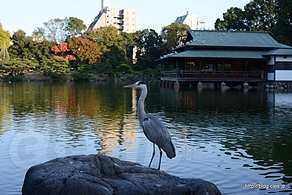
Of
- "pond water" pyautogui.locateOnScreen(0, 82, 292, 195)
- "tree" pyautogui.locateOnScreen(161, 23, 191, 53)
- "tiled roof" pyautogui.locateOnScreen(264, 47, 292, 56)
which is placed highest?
"tree" pyautogui.locateOnScreen(161, 23, 191, 53)

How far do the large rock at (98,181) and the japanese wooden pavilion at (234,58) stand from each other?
104 ft

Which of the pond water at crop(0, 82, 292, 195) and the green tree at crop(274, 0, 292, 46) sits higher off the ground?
the green tree at crop(274, 0, 292, 46)

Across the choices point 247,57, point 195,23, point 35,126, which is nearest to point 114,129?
point 35,126

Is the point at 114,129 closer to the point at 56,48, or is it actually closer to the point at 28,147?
the point at 28,147

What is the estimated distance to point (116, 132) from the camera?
12.5 metres

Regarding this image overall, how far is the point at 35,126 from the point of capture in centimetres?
1367

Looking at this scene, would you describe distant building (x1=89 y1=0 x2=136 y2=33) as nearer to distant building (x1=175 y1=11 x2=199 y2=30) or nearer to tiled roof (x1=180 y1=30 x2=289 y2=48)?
distant building (x1=175 y1=11 x2=199 y2=30)

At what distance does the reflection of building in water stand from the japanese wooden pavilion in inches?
868

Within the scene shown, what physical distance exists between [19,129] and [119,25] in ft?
319

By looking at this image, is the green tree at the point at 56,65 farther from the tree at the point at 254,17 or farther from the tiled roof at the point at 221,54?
the tiled roof at the point at 221,54

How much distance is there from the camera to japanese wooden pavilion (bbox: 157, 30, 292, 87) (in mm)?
37938

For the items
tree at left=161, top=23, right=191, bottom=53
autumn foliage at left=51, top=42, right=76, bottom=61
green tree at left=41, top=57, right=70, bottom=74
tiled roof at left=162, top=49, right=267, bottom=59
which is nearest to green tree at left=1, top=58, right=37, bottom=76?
green tree at left=41, top=57, right=70, bottom=74

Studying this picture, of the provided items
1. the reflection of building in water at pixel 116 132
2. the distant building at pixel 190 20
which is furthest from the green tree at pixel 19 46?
the distant building at pixel 190 20

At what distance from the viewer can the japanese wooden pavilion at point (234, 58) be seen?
1494 inches
